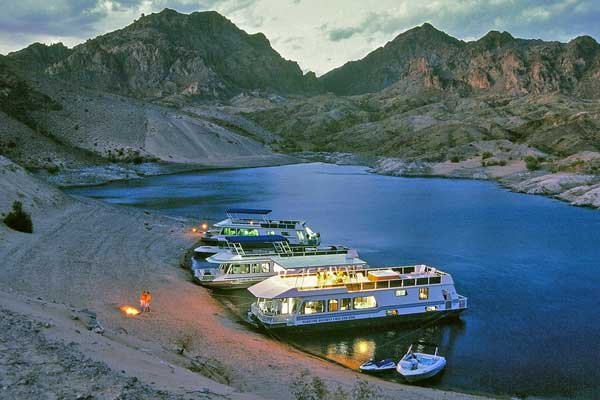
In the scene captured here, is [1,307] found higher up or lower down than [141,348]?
higher up

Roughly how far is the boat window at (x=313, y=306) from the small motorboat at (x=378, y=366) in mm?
6727

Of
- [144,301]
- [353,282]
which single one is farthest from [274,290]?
[144,301]

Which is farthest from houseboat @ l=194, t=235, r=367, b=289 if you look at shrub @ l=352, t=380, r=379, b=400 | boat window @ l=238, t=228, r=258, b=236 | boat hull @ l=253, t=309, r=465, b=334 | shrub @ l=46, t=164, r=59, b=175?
shrub @ l=46, t=164, r=59, b=175

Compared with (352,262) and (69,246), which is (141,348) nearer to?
(352,262)

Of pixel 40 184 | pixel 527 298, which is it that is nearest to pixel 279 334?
pixel 527 298

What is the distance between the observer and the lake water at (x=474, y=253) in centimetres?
3141

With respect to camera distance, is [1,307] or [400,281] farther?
[400,281]

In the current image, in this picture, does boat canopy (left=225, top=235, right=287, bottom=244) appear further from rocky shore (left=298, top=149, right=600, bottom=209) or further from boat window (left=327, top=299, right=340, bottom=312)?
rocky shore (left=298, top=149, right=600, bottom=209)

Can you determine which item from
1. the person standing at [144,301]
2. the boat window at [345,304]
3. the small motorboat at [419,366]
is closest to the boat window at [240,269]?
the boat window at [345,304]

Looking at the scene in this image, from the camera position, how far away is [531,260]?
2242 inches

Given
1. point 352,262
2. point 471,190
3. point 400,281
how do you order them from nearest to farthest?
point 400,281, point 352,262, point 471,190

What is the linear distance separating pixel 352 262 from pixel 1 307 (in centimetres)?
2723

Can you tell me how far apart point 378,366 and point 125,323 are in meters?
13.8

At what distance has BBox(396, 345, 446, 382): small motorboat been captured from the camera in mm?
28812
